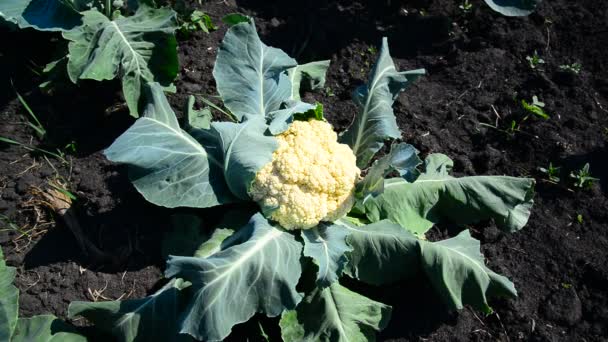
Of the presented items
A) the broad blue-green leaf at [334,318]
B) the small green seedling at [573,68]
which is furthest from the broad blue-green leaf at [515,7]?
the broad blue-green leaf at [334,318]

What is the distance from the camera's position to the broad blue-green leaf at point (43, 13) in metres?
4.05

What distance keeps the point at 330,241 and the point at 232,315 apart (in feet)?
2.40

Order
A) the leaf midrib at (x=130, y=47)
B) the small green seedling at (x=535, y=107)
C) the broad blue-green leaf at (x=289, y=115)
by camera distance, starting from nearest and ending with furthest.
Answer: the broad blue-green leaf at (x=289, y=115)
the leaf midrib at (x=130, y=47)
the small green seedling at (x=535, y=107)

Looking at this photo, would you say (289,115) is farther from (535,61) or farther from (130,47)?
(535,61)

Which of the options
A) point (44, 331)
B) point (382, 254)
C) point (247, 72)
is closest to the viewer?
point (44, 331)

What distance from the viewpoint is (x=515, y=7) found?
4777 mm

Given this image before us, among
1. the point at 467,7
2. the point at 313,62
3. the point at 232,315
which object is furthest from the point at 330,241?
the point at 467,7

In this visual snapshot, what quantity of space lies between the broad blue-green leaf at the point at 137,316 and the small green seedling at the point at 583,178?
295 centimetres

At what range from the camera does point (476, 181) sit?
3.66 meters

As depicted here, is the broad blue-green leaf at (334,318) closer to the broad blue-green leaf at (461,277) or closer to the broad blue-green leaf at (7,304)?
the broad blue-green leaf at (461,277)

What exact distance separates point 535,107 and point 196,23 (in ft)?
9.31

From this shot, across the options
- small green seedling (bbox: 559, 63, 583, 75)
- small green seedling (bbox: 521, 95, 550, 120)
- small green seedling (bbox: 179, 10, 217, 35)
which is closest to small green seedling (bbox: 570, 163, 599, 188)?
small green seedling (bbox: 521, 95, 550, 120)

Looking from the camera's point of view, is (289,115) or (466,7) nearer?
(289,115)

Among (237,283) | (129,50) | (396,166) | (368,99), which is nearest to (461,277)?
(396,166)
